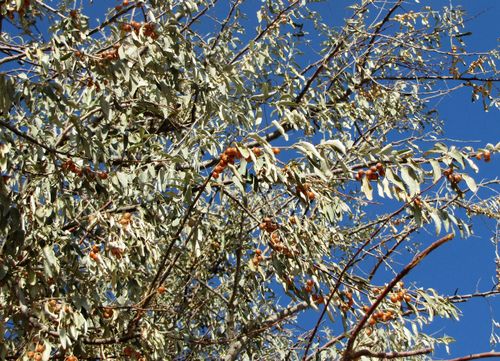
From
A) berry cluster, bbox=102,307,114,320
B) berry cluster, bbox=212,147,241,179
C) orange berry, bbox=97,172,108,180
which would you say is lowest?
berry cluster, bbox=102,307,114,320

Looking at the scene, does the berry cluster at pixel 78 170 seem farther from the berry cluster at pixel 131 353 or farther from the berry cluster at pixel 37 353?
the berry cluster at pixel 131 353

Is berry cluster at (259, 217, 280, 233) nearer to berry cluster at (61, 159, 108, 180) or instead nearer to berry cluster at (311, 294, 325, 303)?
berry cluster at (311, 294, 325, 303)

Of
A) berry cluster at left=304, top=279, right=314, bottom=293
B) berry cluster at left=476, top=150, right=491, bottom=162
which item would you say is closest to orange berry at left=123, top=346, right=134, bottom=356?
berry cluster at left=304, top=279, right=314, bottom=293

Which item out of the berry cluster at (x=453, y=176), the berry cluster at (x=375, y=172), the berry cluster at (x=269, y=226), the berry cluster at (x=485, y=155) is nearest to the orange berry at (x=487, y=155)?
the berry cluster at (x=485, y=155)

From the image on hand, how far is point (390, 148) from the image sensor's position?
101 inches

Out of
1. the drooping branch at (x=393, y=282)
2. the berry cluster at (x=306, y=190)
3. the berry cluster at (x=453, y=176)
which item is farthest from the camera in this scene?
the berry cluster at (x=306, y=190)

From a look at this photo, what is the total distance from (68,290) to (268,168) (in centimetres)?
141

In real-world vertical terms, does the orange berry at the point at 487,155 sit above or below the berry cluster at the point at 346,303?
above

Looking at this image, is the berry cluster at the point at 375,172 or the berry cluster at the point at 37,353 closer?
the berry cluster at the point at 375,172

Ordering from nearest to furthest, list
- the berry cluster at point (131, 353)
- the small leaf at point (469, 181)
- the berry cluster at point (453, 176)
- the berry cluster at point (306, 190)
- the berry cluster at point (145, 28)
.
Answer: the small leaf at point (469, 181)
the berry cluster at point (453, 176)
the berry cluster at point (306, 190)
the berry cluster at point (145, 28)
the berry cluster at point (131, 353)

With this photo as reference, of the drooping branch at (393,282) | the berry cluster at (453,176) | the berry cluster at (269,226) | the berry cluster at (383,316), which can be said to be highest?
the berry cluster at (453,176)

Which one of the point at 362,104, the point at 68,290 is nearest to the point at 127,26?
the point at 68,290

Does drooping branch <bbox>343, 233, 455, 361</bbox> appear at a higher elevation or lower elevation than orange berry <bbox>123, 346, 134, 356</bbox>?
lower

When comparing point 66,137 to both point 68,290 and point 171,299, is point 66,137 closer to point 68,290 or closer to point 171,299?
point 68,290
